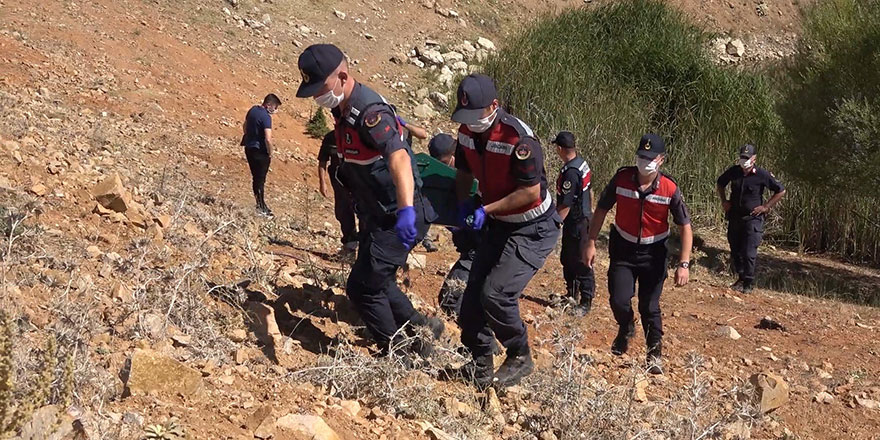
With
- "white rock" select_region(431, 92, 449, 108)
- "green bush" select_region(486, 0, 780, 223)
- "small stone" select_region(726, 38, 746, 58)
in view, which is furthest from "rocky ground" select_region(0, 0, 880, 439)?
"small stone" select_region(726, 38, 746, 58)

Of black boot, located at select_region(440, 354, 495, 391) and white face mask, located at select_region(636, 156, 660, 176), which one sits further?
white face mask, located at select_region(636, 156, 660, 176)

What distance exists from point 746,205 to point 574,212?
10.2ft

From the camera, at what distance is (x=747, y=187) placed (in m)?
9.43

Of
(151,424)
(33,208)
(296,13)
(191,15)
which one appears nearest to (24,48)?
(191,15)

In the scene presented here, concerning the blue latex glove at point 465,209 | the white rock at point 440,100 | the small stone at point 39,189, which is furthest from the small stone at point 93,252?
the white rock at point 440,100

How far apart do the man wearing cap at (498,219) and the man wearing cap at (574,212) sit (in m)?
1.64

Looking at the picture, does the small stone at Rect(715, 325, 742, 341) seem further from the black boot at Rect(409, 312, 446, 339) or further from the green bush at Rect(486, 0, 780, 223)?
the green bush at Rect(486, 0, 780, 223)

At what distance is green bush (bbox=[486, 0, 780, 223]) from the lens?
51.4 feet

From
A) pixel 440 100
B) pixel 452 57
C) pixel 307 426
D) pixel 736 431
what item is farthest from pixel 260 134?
pixel 452 57

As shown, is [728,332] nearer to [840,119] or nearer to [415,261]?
[415,261]

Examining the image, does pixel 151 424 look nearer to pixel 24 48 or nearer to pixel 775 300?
pixel 775 300

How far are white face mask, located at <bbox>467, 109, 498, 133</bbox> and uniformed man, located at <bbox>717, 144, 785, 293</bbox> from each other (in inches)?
226

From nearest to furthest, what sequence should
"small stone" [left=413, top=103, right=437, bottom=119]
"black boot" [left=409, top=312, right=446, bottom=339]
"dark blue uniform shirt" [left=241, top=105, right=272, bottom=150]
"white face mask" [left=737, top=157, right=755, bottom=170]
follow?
"black boot" [left=409, top=312, right=446, bottom=339], "dark blue uniform shirt" [left=241, top=105, right=272, bottom=150], "white face mask" [left=737, top=157, right=755, bottom=170], "small stone" [left=413, top=103, right=437, bottom=119]

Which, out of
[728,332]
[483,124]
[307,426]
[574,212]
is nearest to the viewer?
[307,426]
